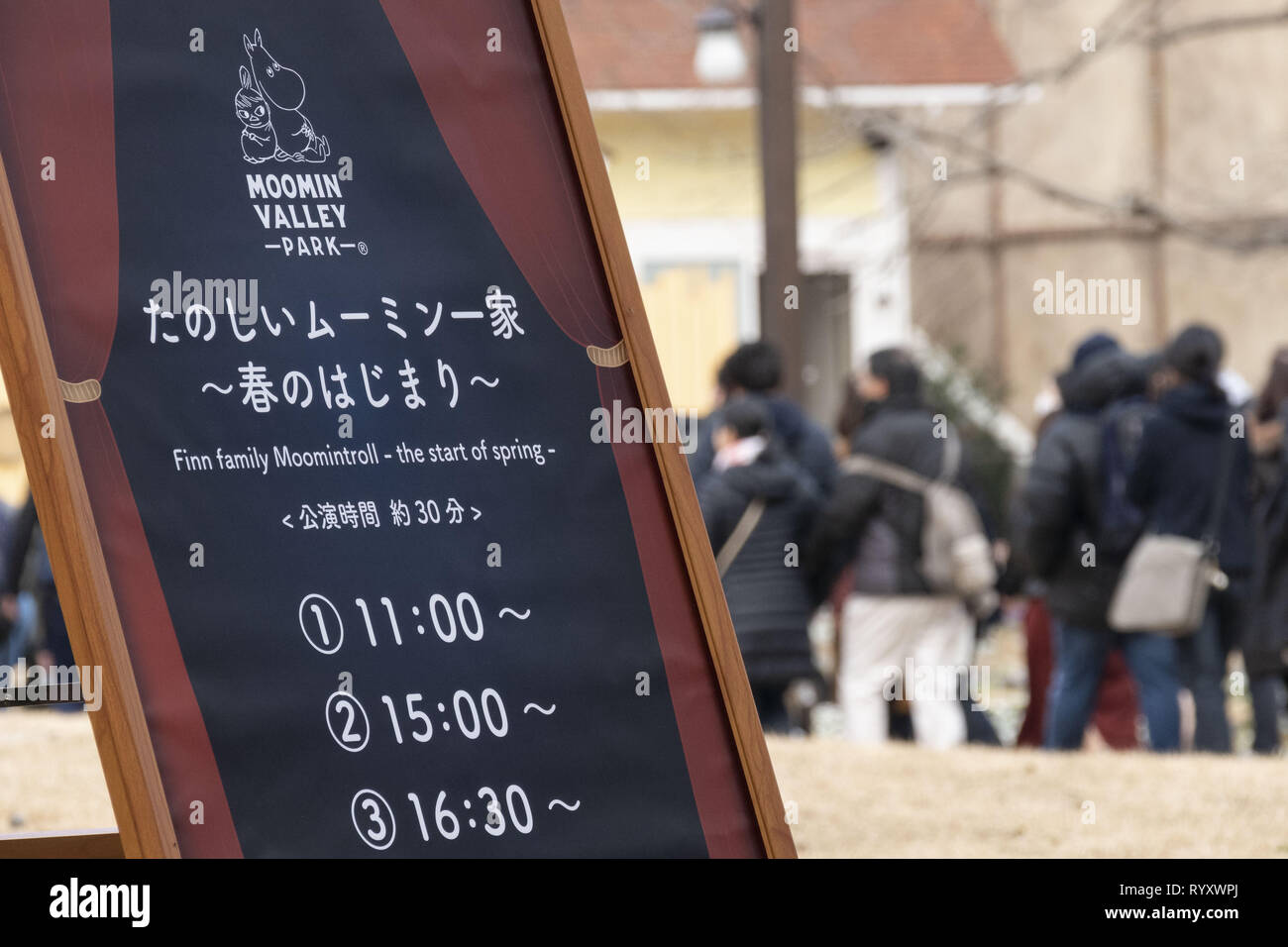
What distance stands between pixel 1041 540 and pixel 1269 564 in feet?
2.95

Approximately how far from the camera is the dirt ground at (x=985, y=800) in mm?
3795

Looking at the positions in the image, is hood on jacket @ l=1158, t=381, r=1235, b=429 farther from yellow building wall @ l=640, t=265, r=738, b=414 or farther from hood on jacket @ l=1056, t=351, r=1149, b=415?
yellow building wall @ l=640, t=265, r=738, b=414

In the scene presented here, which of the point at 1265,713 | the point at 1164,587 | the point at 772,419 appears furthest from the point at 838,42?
the point at 1164,587

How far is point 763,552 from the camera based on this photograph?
6.93 meters

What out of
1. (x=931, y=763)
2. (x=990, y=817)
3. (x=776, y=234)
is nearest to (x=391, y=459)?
(x=990, y=817)

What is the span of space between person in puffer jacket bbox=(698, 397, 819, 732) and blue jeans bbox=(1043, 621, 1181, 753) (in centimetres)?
103

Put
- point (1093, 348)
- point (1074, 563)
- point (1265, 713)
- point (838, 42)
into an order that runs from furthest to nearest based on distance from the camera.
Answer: point (838, 42), point (1093, 348), point (1265, 713), point (1074, 563)

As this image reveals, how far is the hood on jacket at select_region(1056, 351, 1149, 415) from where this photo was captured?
6844mm

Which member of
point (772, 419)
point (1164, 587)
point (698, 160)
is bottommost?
point (1164, 587)

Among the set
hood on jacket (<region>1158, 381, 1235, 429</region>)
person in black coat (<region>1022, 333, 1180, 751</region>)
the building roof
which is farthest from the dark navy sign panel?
the building roof

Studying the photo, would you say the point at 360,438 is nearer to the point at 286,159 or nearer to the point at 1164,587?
the point at 286,159

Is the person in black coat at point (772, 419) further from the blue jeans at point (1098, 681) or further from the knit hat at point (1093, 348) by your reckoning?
the blue jeans at point (1098, 681)

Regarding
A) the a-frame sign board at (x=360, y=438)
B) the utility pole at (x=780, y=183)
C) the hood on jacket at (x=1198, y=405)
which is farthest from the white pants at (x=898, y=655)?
the a-frame sign board at (x=360, y=438)
